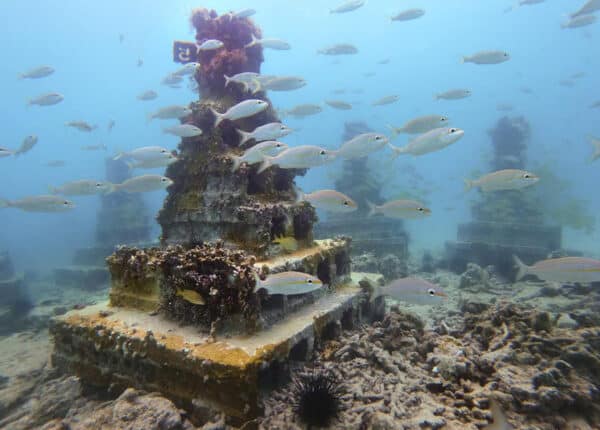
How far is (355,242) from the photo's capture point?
17.8 m

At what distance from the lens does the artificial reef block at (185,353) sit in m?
3.89

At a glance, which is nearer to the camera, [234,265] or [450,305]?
[234,265]

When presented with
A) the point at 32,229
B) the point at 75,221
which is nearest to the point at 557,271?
the point at 75,221

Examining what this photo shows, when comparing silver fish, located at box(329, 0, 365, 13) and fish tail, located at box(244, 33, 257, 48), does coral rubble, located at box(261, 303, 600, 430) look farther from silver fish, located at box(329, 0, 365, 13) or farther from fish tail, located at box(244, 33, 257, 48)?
silver fish, located at box(329, 0, 365, 13)

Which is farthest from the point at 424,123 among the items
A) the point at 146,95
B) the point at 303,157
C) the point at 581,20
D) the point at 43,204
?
the point at 146,95

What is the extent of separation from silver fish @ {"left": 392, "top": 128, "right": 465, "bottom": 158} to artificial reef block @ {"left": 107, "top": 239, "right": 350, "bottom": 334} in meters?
2.84

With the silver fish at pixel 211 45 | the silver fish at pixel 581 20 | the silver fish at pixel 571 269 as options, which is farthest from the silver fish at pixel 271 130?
the silver fish at pixel 581 20

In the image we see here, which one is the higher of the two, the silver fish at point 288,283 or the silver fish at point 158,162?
the silver fish at point 158,162

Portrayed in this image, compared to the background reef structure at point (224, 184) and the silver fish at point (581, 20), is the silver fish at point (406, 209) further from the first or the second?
the silver fish at point (581, 20)

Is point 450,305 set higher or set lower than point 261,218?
lower

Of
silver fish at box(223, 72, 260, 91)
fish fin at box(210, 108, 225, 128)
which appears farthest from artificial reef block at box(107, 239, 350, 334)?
silver fish at box(223, 72, 260, 91)

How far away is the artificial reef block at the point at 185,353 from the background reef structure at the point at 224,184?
1756 mm

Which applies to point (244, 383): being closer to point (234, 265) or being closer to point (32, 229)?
point (234, 265)

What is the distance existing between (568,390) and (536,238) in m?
15.5
